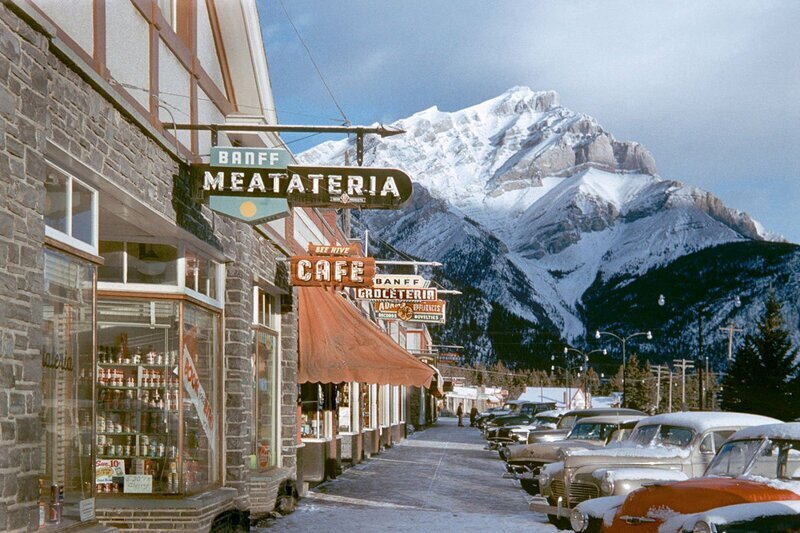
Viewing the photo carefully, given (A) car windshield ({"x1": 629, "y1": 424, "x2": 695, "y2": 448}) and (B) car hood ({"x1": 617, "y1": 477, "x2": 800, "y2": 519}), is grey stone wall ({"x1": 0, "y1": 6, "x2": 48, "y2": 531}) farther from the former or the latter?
(A) car windshield ({"x1": 629, "y1": 424, "x2": 695, "y2": 448})

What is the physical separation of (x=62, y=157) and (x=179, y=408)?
177 inches

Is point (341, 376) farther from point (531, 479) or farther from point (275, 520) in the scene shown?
point (531, 479)

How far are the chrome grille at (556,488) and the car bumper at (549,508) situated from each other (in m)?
0.26

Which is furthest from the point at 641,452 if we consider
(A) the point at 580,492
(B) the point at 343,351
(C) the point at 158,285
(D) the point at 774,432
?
(C) the point at 158,285

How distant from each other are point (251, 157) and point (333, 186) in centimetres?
100

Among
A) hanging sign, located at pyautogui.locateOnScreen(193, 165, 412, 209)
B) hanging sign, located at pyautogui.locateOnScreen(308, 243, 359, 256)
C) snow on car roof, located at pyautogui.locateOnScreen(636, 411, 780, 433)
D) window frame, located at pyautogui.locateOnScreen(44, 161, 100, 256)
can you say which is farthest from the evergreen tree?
window frame, located at pyautogui.locateOnScreen(44, 161, 100, 256)

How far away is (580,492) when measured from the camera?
13625 millimetres

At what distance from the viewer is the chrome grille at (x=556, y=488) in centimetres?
1443

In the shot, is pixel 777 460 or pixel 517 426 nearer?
pixel 777 460

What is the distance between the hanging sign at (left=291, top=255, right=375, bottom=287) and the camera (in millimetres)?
17500

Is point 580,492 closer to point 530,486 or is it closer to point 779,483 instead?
point 779,483

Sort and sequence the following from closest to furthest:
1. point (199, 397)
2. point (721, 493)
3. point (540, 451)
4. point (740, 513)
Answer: point (740, 513) < point (721, 493) < point (199, 397) < point (540, 451)

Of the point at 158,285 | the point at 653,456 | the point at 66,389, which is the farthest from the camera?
the point at 653,456

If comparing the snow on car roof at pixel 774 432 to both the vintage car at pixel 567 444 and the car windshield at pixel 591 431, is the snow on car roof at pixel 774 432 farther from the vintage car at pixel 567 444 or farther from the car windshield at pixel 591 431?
the car windshield at pixel 591 431
